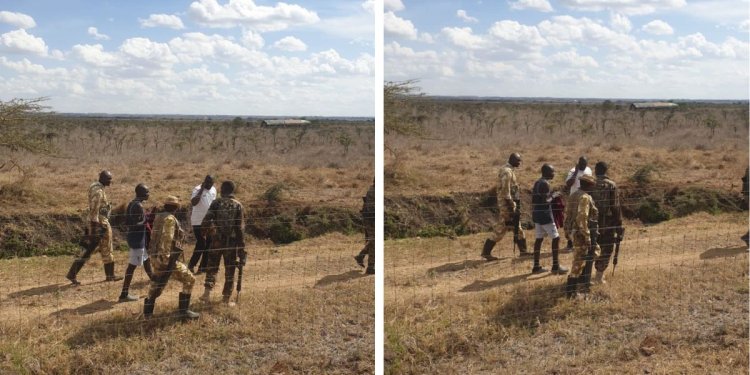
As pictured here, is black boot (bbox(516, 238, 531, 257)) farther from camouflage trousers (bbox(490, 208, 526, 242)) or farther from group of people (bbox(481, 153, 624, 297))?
camouflage trousers (bbox(490, 208, 526, 242))

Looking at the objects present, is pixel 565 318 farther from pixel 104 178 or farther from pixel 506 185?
pixel 104 178

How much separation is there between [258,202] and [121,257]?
3.30 meters

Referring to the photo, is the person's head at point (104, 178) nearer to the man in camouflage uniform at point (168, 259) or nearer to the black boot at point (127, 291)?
the black boot at point (127, 291)

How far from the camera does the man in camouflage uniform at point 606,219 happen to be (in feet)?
23.3

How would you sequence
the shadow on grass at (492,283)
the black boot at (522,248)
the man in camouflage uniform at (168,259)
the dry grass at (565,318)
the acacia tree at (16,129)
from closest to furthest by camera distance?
the dry grass at (565,318)
the man in camouflage uniform at (168,259)
the shadow on grass at (492,283)
the black boot at (522,248)
the acacia tree at (16,129)

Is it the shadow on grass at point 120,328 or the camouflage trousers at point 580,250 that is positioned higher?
the camouflage trousers at point 580,250

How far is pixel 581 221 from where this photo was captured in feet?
21.6

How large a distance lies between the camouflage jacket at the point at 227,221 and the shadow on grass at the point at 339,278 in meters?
1.16

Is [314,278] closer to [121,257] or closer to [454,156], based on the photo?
[121,257]

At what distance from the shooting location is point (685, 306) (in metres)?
6.70

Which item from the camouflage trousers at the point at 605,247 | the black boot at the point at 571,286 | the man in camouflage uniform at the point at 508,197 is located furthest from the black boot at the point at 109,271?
the camouflage trousers at the point at 605,247

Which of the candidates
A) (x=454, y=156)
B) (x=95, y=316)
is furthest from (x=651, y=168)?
(x=95, y=316)

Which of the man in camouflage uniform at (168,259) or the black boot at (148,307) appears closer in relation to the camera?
the man in camouflage uniform at (168,259)

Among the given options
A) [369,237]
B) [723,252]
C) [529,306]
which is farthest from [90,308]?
[723,252]
